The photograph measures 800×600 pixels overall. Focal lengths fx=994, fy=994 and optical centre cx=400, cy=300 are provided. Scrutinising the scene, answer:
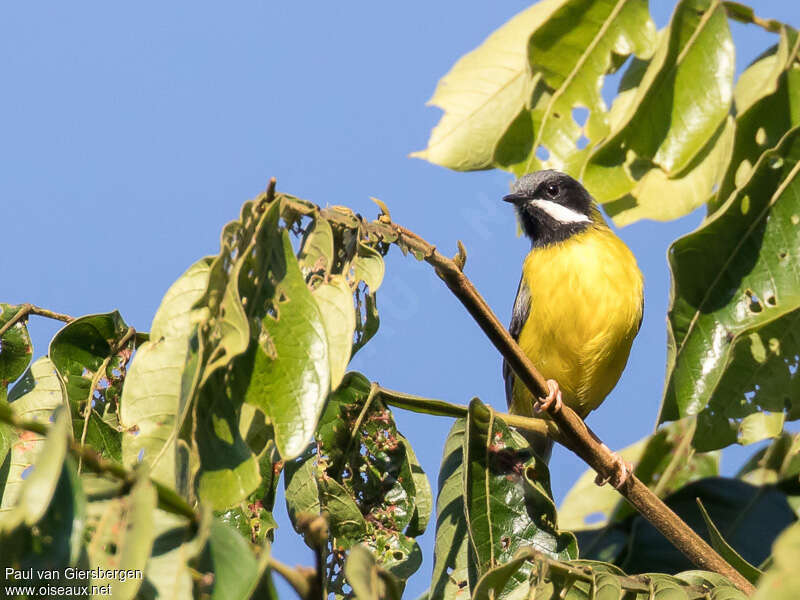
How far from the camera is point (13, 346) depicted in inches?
141

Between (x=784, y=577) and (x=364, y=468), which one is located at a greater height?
(x=364, y=468)

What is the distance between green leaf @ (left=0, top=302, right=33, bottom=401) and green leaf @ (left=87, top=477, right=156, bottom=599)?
159cm

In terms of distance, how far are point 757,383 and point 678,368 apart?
1.40 feet

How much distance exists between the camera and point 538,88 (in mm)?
4059

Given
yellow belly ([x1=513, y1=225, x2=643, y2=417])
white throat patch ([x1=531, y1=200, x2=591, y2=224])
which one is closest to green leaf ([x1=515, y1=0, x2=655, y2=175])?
yellow belly ([x1=513, y1=225, x2=643, y2=417])

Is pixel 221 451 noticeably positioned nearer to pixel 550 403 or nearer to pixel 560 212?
pixel 550 403

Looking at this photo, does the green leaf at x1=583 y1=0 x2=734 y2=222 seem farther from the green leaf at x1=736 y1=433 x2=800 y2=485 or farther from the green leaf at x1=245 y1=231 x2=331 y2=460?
the green leaf at x1=245 y1=231 x2=331 y2=460

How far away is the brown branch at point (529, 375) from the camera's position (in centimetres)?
307

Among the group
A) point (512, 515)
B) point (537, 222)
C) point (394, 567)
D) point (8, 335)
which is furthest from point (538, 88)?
point (537, 222)

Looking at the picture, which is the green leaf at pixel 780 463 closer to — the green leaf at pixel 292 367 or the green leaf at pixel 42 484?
the green leaf at pixel 292 367

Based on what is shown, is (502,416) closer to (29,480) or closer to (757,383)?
(757,383)

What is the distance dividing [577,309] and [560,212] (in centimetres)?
116

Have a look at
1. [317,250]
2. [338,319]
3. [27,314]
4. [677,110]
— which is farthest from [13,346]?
[677,110]

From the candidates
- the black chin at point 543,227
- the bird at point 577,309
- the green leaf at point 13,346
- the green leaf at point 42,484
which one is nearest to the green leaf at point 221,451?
the green leaf at point 42,484
